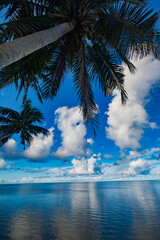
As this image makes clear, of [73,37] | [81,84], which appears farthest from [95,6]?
[81,84]

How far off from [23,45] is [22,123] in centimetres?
1512

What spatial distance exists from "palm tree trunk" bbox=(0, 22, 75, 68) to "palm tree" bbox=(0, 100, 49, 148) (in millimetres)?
13710

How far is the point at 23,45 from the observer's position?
2947 mm

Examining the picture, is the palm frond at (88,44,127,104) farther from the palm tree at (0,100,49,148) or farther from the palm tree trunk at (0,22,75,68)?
the palm tree at (0,100,49,148)

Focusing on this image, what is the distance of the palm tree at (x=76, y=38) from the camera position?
3586 millimetres

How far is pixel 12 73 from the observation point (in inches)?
203

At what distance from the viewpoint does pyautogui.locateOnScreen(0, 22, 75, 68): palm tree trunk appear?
8.53 ft

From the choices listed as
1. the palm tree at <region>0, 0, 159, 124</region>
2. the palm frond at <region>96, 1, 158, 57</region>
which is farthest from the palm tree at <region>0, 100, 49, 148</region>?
the palm frond at <region>96, 1, 158, 57</region>

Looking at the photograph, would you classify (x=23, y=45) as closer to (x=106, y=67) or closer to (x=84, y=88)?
(x=84, y=88)

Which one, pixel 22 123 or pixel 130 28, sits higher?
pixel 22 123

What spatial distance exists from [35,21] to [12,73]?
1881mm

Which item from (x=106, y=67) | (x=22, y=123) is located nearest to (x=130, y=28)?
(x=106, y=67)

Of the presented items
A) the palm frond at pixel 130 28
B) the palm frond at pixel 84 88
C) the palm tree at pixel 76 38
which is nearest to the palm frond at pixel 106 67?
the palm tree at pixel 76 38

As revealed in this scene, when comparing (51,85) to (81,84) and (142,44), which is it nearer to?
(81,84)
